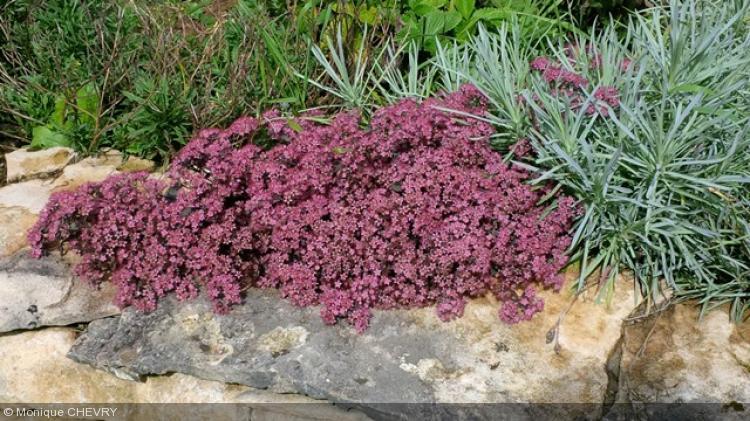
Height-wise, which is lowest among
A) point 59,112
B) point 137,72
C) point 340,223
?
point 59,112

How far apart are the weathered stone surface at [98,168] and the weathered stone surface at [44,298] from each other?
585 millimetres

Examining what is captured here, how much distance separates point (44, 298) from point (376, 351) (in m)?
1.58

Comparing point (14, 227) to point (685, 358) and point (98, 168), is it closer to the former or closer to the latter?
point (98, 168)

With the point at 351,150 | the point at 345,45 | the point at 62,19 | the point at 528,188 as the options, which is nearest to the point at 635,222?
the point at 528,188

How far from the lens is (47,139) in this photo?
4289 millimetres

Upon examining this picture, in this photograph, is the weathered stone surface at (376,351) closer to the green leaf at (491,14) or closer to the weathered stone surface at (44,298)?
the weathered stone surface at (44,298)

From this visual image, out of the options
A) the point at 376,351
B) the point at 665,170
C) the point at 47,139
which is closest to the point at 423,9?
the point at 665,170

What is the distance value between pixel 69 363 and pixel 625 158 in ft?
8.70

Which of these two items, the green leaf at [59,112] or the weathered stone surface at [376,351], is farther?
the green leaf at [59,112]

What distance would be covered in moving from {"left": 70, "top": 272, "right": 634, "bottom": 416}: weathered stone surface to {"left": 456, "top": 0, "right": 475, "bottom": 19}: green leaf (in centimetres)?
182

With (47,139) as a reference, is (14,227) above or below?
below

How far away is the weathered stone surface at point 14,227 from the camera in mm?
3680

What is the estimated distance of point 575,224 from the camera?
11.4 feet

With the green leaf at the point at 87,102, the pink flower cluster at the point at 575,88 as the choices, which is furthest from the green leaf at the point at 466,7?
the green leaf at the point at 87,102
